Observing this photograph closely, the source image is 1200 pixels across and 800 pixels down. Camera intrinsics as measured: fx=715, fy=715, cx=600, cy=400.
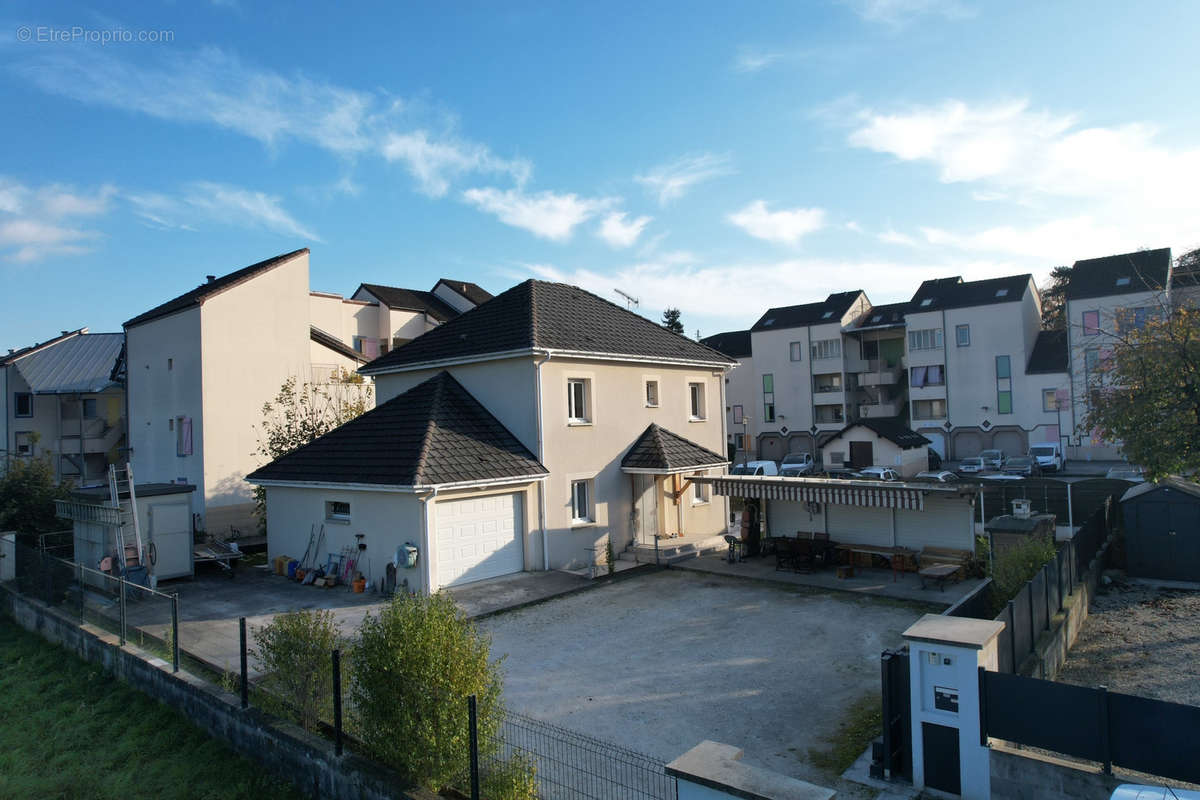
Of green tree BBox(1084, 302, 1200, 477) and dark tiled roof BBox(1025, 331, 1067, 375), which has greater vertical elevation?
dark tiled roof BBox(1025, 331, 1067, 375)

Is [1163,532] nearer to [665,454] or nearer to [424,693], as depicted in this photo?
[665,454]

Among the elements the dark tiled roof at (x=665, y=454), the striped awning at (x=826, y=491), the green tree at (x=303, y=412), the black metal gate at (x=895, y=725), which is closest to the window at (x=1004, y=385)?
the dark tiled roof at (x=665, y=454)

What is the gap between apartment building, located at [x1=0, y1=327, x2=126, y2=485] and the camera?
37.4 metres

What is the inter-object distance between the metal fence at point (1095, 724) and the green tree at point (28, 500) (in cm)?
2316

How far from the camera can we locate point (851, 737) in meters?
8.87

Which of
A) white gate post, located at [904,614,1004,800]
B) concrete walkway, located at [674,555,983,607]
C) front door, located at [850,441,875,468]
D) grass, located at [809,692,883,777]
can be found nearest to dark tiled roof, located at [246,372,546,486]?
concrete walkway, located at [674,555,983,607]

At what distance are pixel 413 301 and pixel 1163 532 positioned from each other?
3940cm

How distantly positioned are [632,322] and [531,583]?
33.8ft

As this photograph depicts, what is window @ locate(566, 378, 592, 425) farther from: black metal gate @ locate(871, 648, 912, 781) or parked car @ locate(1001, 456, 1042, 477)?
parked car @ locate(1001, 456, 1042, 477)

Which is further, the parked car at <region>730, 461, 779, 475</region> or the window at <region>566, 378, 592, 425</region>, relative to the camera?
the parked car at <region>730, 461, 779, 475</region>

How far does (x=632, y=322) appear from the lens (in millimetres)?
24453

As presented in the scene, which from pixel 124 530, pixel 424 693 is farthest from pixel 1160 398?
pixel 124 530

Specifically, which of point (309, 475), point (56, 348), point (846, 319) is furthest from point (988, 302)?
point (56, 348)

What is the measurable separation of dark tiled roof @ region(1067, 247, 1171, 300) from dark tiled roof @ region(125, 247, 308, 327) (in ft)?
150
